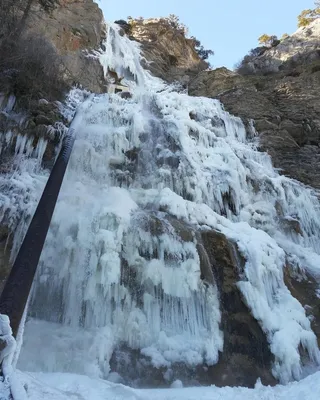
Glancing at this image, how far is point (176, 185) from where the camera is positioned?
9336mm

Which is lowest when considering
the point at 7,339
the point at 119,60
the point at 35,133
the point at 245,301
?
the point at 7,339

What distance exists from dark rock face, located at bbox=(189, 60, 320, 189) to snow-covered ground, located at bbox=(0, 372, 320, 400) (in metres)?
7.88

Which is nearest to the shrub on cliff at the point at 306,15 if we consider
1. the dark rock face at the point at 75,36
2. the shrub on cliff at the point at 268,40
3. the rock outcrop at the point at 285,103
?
the shrub on cliff at the point at 268,40

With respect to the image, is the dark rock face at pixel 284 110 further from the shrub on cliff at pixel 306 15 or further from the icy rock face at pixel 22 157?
the shrub on cliff at pixel 306 15

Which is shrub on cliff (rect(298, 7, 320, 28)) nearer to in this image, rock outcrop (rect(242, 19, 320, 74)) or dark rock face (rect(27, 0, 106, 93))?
rock outcrop (rect(242, 19, 320, 74))

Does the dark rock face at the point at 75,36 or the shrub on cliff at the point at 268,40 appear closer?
the dark rock face at the point at 75,36

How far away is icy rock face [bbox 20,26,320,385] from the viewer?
5.68 meters

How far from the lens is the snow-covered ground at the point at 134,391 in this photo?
11.6 feet

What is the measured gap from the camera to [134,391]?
14.9 feet

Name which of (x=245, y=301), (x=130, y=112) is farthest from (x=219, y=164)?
(x=245, y=301)

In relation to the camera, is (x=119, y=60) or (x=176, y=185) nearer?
(x=176, y=185)

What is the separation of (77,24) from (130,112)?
9.38 m

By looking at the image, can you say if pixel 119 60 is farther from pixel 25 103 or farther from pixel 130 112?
pixel 25 103

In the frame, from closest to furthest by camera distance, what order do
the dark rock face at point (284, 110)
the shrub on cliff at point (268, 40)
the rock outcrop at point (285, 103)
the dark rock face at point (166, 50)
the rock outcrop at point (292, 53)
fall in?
the dark rock face at point (284, 110), the rock outcrop at point (285, 103), the rock outcrop at point (292, 53), the dark rock face at point (166, 50), the shrub on cliff at point (268, 40)
